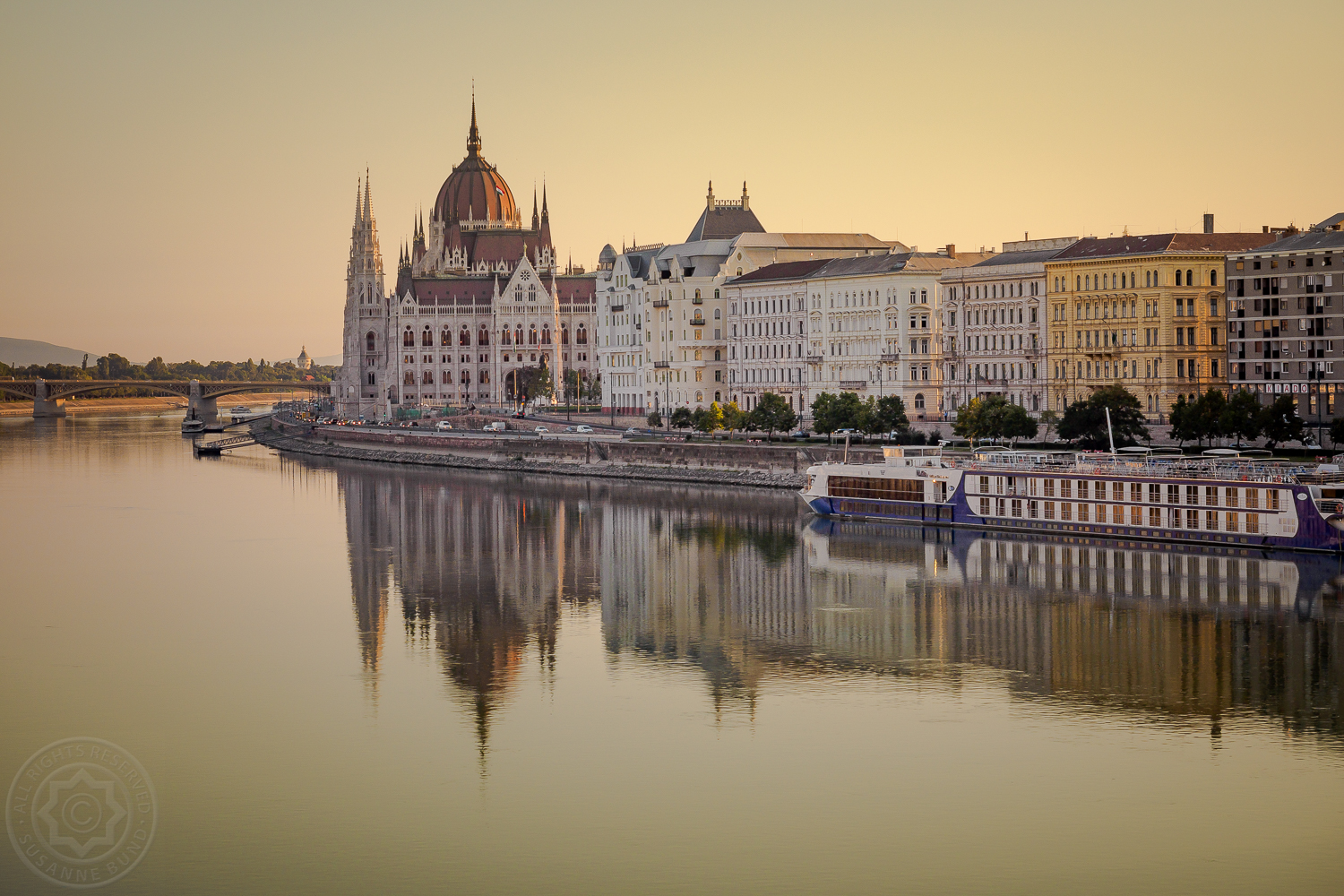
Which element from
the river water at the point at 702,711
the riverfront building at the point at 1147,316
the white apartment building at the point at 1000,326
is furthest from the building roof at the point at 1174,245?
the river water at the point at 702,711

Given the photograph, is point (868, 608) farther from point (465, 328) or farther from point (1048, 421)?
point (465, 328)

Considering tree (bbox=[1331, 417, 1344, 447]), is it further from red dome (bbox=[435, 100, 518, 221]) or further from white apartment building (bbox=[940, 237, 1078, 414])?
red dome (bbox=[435, 100, 518, 221])

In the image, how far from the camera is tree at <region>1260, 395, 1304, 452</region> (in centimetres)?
6919

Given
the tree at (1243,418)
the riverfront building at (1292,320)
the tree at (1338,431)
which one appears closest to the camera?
the tree at (1338,431)

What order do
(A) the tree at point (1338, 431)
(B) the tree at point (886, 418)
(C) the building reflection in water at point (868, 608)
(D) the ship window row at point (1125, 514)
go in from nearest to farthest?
(C) the building reflection in water at point (868, 608)
(D) the ship window row at point (1125, 514)
(A) the tree at point (1338, 431)
(B) the tree at point (886, 418)

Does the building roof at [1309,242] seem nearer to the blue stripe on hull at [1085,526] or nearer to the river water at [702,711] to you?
the blue stripe on hull at [1085,526]

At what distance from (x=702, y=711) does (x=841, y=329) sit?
71.6 meters

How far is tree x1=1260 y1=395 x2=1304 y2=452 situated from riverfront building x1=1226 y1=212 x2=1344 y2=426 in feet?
28.0

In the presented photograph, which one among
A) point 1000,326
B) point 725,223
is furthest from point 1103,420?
point 725,223

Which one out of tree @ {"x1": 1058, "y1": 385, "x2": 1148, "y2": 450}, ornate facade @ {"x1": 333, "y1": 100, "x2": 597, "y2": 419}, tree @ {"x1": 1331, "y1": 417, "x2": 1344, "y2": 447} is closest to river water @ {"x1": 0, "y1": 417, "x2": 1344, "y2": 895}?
tree @ {"x1": 1331, "y1": 417, "x2": 1344, "y2": 447}

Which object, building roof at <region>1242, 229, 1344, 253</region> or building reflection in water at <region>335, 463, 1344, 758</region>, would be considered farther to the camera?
building roof at <region>1242, 229, 1344, 253</region>

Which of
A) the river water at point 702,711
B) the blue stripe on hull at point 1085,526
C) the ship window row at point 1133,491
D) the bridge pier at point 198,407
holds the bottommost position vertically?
the river water at point 702,711

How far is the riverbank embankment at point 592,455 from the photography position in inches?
3263

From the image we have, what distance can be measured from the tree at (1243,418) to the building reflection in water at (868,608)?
1430cm
